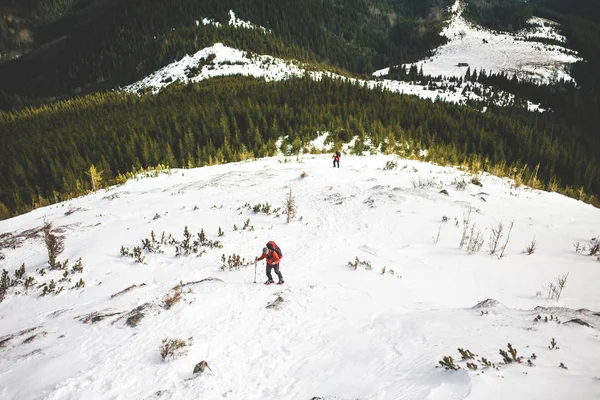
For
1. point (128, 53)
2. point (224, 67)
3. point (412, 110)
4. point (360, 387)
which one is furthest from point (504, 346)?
point (128, 53)

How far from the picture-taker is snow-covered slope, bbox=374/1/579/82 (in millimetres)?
112750

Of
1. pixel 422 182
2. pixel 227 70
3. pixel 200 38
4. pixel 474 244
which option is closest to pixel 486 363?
pixel 474 244

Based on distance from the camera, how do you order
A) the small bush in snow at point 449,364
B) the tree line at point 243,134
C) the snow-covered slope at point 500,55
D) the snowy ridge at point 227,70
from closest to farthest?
the small bush in snow at point 449,364
the tree line at point 243,134
the snowy ridge at point 227,70
the snow-covered slope at point 500,55

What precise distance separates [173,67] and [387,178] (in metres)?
64.6

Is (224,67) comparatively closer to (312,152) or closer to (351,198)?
(312,152)

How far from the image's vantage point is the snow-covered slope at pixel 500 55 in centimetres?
11275

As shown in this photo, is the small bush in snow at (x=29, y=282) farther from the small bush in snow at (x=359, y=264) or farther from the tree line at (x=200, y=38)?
the tree line at (x=200, y=38)

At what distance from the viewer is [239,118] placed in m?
37.9

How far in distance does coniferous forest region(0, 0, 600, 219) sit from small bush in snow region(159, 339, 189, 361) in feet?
60.3

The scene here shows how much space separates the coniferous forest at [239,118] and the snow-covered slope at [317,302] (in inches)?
363

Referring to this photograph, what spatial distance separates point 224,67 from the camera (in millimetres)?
62562

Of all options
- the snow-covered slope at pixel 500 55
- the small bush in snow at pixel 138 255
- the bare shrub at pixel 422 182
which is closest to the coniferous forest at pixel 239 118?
the bare shrub at pixel 422 182

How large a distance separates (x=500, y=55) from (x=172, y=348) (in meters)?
154

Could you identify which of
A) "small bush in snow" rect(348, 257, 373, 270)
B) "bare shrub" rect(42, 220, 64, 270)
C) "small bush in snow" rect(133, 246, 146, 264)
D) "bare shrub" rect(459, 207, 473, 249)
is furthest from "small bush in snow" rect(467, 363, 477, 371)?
"bare shrub" rect(42, 220, 64, 270)
